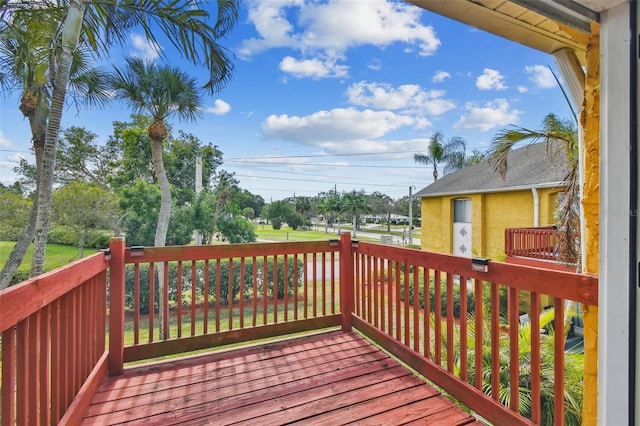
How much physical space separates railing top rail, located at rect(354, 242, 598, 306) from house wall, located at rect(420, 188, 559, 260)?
8123 mm

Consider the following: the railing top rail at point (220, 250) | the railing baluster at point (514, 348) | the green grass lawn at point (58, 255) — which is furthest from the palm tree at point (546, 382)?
the green grass lawn at point (58, 255)

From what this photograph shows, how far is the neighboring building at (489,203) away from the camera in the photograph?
9.03 metres

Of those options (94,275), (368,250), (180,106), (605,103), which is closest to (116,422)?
(94,275)

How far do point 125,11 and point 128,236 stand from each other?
816 centimetres

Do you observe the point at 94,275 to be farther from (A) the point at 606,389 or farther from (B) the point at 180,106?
(B) the point at 180,106

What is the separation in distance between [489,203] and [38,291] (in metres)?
11.9

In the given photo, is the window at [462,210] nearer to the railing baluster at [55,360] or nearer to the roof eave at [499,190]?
the roof eave at [499,190]

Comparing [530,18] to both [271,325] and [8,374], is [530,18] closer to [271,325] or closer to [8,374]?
[8,374]

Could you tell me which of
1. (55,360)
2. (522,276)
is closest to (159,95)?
(55,360)

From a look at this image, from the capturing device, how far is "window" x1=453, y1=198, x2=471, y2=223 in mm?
11734

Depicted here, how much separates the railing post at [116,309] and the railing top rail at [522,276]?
7.14ft

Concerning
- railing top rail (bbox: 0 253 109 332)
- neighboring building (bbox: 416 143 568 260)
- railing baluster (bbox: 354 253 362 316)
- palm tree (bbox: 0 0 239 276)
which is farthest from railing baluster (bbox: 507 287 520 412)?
neighboring building (bbox: 416 143 568 260)

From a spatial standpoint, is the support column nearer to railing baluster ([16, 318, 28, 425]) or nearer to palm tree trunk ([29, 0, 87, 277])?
railing baluster ([16, 318, 28, 425])

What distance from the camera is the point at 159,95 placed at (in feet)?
22.8
